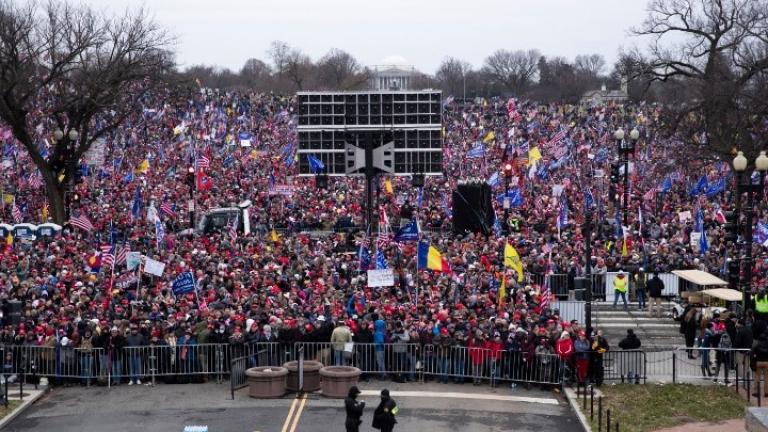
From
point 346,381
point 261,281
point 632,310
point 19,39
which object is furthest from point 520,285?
point 19,39

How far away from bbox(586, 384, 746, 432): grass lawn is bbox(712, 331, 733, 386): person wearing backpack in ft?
1.51

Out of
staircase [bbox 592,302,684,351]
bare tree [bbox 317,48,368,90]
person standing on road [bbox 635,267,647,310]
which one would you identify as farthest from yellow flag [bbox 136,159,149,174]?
bare tree [bbox 317,48,368,90]

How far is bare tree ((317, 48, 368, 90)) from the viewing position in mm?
164800

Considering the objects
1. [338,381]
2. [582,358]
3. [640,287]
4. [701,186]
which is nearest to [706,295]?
[640,287]

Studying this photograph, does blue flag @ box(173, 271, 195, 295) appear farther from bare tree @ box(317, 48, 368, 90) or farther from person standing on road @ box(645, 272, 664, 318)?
bare tree @ box(317, 48, 368, 90)

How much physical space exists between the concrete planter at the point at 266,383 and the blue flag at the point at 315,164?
18.9 m

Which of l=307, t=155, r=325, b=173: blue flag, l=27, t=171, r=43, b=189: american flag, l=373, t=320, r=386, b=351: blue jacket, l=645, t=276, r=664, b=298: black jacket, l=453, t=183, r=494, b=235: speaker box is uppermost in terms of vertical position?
l=307, t=155, r=325, b=173: blue flag

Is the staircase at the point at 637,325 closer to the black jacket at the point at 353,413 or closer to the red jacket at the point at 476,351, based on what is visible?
the red jacket at the point at 476,351

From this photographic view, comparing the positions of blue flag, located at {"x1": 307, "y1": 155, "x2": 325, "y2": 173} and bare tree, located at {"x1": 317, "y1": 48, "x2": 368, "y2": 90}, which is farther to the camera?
bare tree, located at {"x1": 317, "y1": 48, "x2": 368, "y2": 90}

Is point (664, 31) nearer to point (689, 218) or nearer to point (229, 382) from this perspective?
point (689, 218)

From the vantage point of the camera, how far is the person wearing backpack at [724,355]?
2284cm

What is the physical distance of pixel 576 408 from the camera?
845 inches

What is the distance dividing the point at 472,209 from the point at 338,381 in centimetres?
2170

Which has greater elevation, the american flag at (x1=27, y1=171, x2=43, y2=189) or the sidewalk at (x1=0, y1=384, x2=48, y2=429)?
the american flag at (x1=27, y1=171, x2=43, y2=189)
